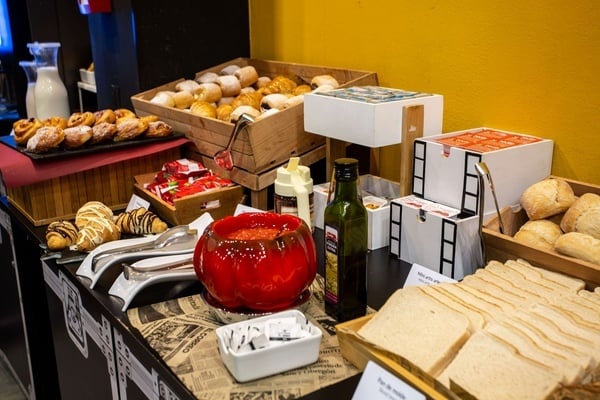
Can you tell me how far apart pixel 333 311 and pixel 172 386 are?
1.08 ft

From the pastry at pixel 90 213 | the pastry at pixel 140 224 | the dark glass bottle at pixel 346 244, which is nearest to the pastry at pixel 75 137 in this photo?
the pastry at pixel 90 213

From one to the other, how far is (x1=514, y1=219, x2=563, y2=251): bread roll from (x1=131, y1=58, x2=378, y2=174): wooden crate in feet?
2.44

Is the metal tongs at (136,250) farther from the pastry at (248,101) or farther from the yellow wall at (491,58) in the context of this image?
the yellow wall at (491,58)

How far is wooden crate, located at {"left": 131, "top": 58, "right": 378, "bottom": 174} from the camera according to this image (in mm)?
1736

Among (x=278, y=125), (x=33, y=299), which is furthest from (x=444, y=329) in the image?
(x=33, y=299)

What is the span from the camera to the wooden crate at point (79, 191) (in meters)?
1.82

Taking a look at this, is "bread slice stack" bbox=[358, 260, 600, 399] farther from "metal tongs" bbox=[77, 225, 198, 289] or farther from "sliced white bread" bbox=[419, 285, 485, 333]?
"metal tongs" bbox=[77, 225, 198, 289]

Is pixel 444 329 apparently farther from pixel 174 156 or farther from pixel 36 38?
pixel 36 38

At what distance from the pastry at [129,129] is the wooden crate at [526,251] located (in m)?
1.15

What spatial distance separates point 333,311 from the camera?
118cm

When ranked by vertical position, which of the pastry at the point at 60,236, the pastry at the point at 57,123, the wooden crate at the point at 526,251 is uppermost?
the pastry at the point at 57,123

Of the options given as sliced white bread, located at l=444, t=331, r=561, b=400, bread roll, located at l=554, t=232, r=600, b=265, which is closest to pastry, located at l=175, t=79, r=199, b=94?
bread roll, located at l=554, t=232, r=600, b=265

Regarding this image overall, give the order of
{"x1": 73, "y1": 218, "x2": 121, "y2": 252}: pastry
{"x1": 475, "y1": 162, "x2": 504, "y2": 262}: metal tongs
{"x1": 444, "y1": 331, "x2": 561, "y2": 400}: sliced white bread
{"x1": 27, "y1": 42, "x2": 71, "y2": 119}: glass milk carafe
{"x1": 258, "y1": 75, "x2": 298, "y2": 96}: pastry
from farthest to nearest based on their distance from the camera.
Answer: {"x1": 27, "y1": 42, "x2": 71, "y2": 119}: glass milk carafe < {"x1": 258, "y1": 75, "x2": 298, "y2": 96}: pastry < {"x1": 73, "y1": 218, "x2": 121, "y2": 252}: pastry < {"x1": 475, "y1": 162, "x2": 504, "y2": 262}: metal tongs < {"x1": 444, "y1": 331, "x2": 561, "y2": 400}: sliced white bread

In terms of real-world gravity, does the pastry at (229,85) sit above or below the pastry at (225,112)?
above
